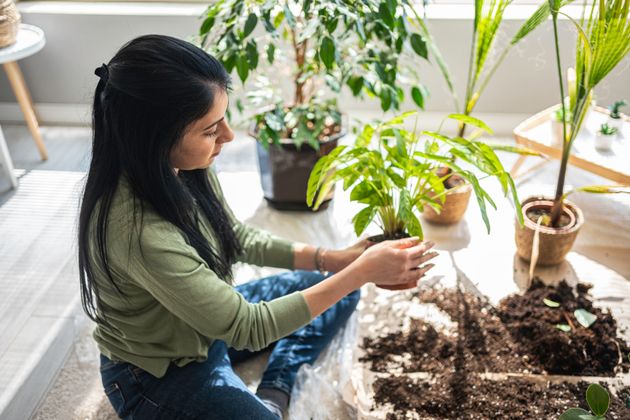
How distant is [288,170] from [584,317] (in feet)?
3.30

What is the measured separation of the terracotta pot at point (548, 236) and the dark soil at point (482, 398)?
1.59 feet

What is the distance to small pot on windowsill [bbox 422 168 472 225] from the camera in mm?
2045

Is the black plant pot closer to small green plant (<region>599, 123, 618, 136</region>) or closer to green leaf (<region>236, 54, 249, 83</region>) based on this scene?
green leaf (<region>236, 54, 249, 83</region>)

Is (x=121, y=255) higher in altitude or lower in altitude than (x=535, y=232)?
higher

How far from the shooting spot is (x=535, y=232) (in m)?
1.84

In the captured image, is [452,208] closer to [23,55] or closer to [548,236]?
[548,236]

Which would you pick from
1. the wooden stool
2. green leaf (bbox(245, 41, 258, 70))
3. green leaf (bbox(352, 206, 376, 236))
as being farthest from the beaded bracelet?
the wooden stool

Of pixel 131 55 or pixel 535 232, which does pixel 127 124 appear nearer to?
pixel 131 55

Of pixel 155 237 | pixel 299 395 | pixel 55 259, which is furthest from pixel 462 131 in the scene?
pixel 55 259

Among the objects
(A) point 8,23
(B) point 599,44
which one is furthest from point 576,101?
(A) point 8,23

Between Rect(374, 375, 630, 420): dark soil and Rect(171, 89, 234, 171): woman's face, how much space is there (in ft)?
2.39

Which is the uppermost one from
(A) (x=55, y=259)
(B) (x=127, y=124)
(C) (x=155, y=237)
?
(B) (x=127, y=124)

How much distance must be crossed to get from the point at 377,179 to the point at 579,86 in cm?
61

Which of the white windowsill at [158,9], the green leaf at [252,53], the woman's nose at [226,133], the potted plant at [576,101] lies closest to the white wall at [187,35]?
the white windowsill at [158,9]
